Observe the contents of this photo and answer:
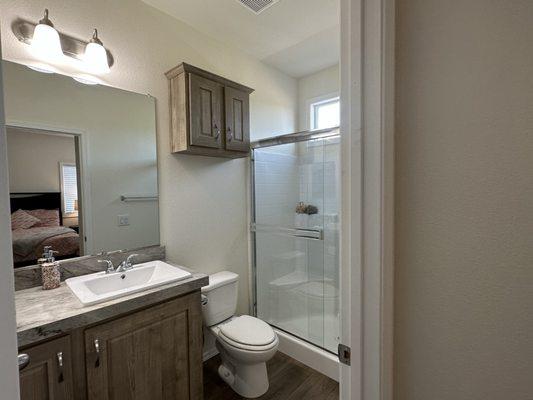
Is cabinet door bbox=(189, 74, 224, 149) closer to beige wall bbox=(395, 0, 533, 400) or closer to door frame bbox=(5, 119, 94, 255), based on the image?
door frame bbox=(5, 119, 94, 255)

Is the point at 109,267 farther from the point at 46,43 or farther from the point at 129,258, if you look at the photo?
the point at 46,43

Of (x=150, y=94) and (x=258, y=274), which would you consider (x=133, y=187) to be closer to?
(x=150, y=94)

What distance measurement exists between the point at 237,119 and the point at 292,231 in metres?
1.07

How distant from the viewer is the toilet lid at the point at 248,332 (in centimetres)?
175

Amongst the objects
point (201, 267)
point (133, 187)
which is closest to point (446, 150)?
point (133, 187)

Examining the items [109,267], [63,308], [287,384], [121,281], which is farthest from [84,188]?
[287,384]

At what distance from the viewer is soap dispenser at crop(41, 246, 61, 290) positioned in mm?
1374

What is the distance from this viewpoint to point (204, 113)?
1896 mm

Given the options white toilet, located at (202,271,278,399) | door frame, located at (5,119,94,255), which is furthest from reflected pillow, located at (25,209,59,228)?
white toilet, located at (202,271,278,399)

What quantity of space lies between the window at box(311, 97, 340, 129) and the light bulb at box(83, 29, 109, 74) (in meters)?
2.03

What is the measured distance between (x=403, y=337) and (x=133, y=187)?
1726 mm

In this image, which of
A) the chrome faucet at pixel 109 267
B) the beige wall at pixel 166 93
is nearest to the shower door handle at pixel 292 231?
the beige wall at pixel 166 93

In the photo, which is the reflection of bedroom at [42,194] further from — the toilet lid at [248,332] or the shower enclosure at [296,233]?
the shower enclosure at [296,233]

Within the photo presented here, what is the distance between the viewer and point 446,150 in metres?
0.69
